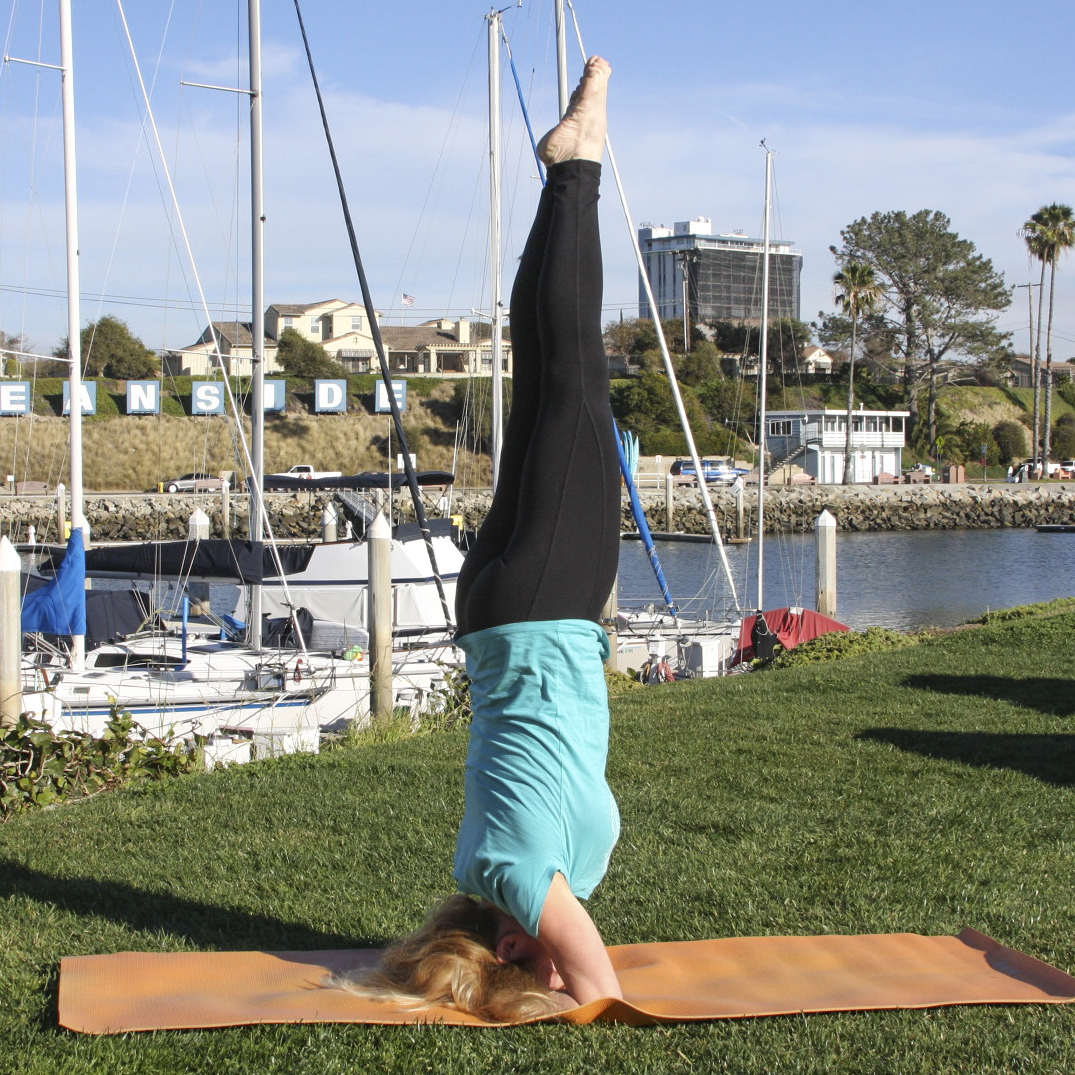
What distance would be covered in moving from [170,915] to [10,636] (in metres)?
4.36

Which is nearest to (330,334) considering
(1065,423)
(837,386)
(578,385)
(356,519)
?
(837,386)

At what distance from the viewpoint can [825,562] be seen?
17.2m

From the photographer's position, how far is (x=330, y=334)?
333ft

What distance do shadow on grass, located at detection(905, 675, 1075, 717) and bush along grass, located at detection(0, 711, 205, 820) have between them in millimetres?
6295

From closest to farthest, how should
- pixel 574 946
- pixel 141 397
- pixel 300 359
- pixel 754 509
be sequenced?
pixel 574 946
pixel 754 509
pixel 141 397
pixel 300 359

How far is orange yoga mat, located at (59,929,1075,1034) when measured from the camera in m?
3.67

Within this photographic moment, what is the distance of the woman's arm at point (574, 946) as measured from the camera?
11.6 ft

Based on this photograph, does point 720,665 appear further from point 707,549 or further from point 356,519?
point 707,549

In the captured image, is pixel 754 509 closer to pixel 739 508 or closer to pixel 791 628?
pixel 739 508

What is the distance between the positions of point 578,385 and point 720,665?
45.8ft

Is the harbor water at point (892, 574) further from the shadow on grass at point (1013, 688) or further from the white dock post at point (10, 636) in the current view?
the white dock post at point (10, 636)

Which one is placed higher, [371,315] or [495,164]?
[495,164]

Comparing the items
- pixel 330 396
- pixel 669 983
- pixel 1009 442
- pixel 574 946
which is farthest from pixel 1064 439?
pixel 574 946

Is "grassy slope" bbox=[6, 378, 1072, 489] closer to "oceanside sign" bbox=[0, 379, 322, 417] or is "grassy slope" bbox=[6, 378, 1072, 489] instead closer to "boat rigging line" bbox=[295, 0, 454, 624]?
"oceanside sign" bbox=[0, 379, 322, 417]
